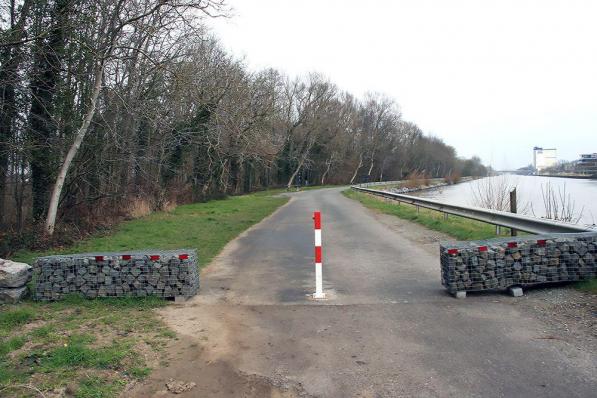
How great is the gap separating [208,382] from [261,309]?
→ 214cm

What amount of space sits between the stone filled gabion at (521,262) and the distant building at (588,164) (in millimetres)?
56887

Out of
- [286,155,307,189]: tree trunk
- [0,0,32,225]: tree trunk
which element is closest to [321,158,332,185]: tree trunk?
[286,155,307,189]: tree trunk

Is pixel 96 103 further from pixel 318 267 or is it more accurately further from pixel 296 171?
pixel 296 171

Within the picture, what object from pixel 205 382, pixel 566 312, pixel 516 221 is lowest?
pixel 205 382

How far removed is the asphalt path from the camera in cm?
370

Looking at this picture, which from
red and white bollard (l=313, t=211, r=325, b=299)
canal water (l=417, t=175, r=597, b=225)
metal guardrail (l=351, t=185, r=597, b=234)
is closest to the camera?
red and white bollard (l=313, t=211, r=325, b=299)

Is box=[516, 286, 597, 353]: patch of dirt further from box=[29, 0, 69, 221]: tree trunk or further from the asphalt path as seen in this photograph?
box=[29, 0, 69, 221]: tree trunk

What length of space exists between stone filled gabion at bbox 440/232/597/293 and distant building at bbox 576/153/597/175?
5689 centimetres

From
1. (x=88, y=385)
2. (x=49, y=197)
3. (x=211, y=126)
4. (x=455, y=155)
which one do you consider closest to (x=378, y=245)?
(x=88, y=385)

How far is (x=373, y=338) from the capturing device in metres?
4.73

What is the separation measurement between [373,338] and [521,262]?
8.63ft

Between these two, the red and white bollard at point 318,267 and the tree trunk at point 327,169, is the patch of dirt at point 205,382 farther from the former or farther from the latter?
the tree trunk at point 327,169

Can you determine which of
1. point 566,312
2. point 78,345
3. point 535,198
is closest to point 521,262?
point 566,312

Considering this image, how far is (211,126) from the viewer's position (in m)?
19.4
